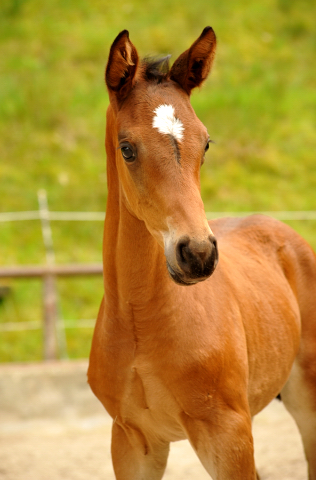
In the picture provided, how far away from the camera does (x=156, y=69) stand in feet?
6.48

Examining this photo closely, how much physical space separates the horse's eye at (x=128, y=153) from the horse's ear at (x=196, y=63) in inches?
14.6

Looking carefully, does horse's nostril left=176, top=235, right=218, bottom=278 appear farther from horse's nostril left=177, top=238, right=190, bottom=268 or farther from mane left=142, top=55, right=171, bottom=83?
mane left=142, top=55, right=171, bottom=83

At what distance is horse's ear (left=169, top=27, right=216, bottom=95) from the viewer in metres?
1.96

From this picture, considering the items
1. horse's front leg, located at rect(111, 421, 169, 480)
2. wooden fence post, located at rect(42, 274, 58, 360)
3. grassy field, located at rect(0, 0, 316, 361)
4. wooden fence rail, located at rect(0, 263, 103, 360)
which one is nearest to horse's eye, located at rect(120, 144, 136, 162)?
horse's front leg, located at rect(111, 421, 169, 480)

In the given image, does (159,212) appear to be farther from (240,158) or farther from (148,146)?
(240,158)

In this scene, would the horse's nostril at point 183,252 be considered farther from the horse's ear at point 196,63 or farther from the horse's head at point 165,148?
the horse's ear at point 196,63

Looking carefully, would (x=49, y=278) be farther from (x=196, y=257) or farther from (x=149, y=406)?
(x=196, y=257)

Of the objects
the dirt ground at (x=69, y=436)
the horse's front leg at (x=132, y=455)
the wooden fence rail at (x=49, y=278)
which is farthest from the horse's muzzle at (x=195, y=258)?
the wooden fence rail at (x=49, y=278)

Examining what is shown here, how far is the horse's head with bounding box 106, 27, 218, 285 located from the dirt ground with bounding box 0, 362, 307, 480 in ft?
7.20

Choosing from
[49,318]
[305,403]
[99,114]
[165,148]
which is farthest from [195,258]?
[99,114]

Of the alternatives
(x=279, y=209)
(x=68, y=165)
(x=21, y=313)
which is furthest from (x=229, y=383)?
(x=68, y=165)

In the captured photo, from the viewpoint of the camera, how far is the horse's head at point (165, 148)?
1.64 m

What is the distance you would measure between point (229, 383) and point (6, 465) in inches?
86.4

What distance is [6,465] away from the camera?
355 cm
